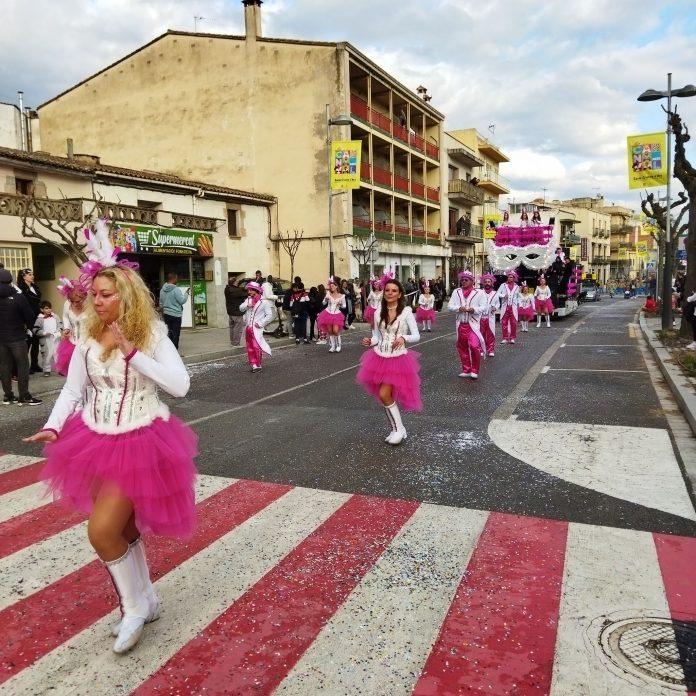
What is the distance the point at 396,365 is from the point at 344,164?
18.7m

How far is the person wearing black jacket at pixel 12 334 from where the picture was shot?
8.88m

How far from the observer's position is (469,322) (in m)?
10.8

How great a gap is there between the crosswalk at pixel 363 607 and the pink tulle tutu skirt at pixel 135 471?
24.1 inches

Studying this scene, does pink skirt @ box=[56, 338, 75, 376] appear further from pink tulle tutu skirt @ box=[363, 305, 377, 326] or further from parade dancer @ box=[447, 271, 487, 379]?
parade dancer @ box=[447, 271, 487, 379]

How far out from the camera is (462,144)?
164ft

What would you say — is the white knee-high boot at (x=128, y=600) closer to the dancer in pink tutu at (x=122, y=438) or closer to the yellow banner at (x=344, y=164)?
the dancer in pink tutu at (x=122, y=438)

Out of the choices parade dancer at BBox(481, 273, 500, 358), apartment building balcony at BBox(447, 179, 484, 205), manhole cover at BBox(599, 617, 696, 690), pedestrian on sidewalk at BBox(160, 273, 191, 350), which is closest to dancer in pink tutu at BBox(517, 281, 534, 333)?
parade dancer at BBox(481, 273, 500, 358)

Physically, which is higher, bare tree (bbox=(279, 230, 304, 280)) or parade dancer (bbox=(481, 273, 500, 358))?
bare tree (bbox=(279, 230, 304, 280))

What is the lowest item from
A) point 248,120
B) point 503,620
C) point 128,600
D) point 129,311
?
point 503,620

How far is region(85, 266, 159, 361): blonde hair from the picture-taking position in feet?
9.75

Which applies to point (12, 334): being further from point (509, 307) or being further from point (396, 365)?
point (509, 307)

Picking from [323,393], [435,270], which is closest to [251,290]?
[323,393]

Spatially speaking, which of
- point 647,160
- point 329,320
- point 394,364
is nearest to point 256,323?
point 329,320

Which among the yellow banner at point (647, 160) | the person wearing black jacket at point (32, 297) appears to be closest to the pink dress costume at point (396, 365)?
the person wearing black jacket at point (32, 297)
